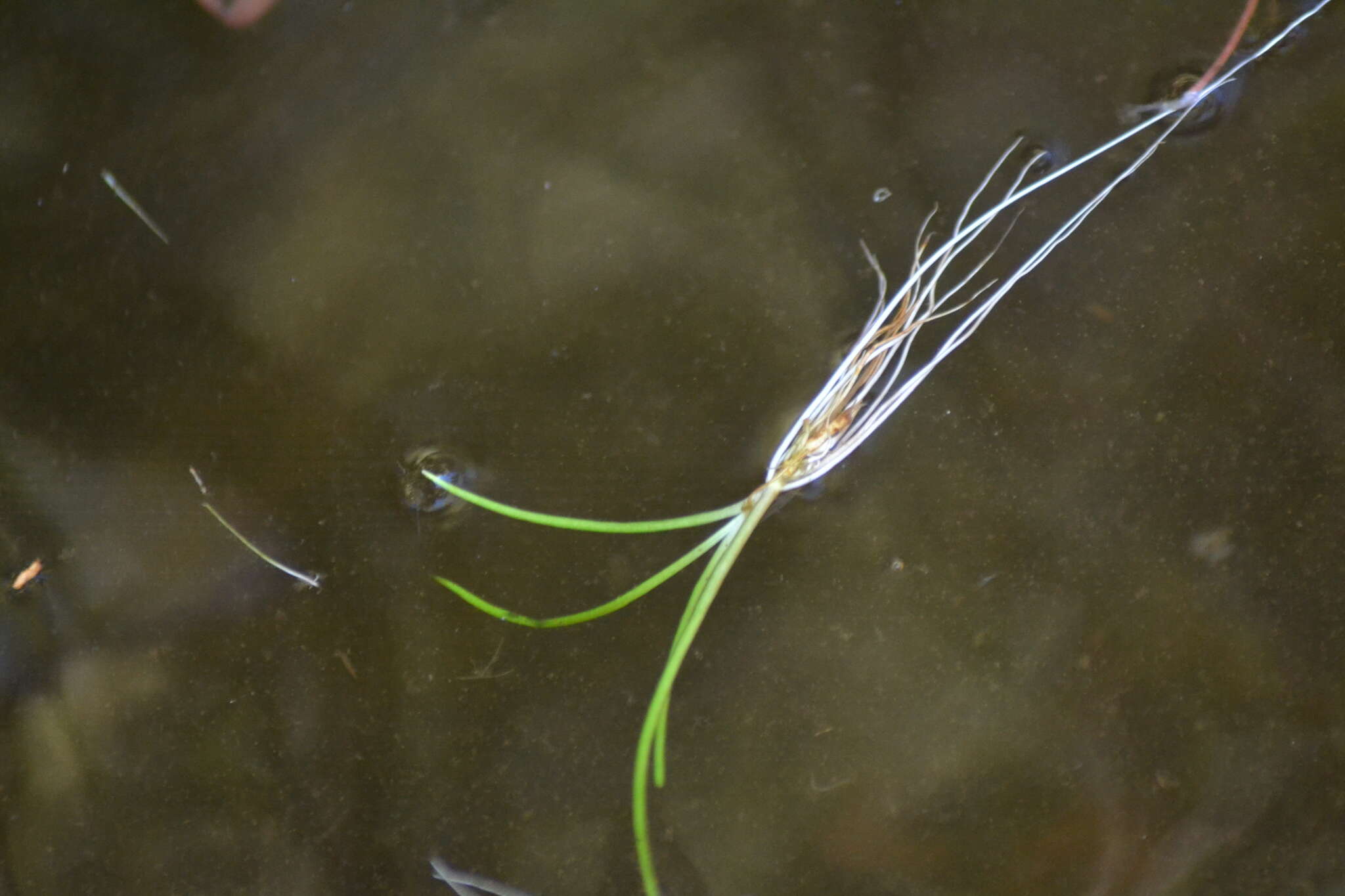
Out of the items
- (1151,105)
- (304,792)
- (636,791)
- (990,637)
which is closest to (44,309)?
(304,792)

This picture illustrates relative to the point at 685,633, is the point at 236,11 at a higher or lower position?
higher

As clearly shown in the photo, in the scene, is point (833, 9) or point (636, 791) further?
point (833, 9)

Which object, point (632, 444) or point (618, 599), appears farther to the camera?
point (632, 444)

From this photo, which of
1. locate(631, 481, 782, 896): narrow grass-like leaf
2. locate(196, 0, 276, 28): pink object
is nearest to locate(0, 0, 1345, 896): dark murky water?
locate(196, 0, 276, 28): pink object

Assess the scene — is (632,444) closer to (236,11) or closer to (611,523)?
(611,523)

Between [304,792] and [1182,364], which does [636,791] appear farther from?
[1182,364]

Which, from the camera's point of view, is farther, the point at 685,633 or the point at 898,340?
the point at 898,340

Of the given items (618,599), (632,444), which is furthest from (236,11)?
(618,599)
